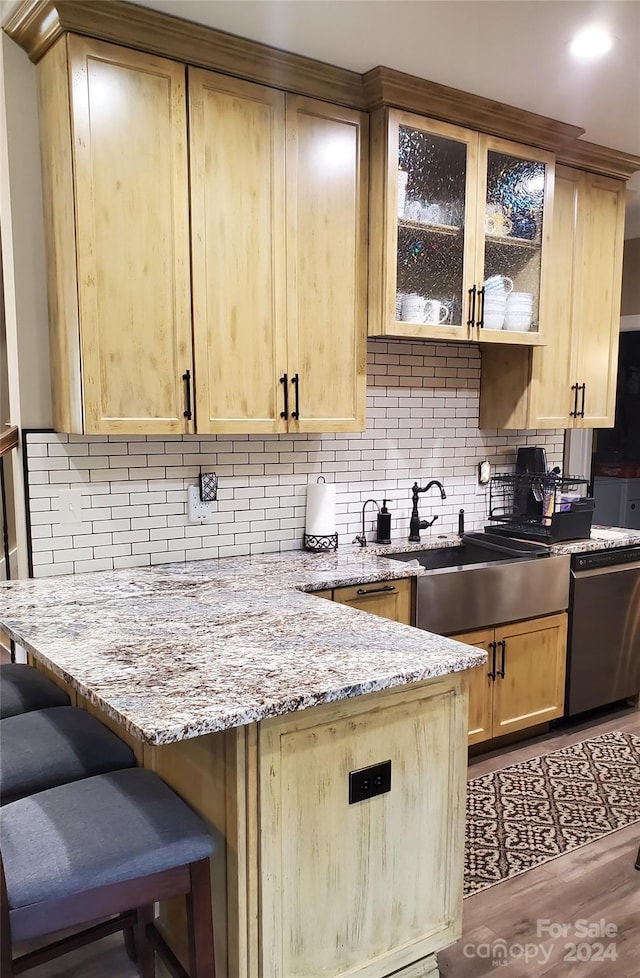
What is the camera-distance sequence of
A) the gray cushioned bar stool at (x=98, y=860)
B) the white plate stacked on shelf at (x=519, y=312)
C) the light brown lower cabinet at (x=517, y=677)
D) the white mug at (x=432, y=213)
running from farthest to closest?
the white plate stacked on shelf at (x=519, y=312), the light brown lower cabinet at (x=517, y=677), the white mug at (x=432, y=213), the gray cushioned bar stool at (x=98, y=860)

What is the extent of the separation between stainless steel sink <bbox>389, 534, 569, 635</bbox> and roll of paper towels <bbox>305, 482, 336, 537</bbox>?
336 millimetres

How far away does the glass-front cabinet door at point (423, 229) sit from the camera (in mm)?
2961

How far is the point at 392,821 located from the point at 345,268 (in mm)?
2070

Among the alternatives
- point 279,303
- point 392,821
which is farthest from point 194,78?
point 392,821

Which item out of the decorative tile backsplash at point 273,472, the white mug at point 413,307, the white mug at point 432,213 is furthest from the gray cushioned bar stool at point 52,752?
the white mug at point 432,213

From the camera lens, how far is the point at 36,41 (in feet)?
7.89

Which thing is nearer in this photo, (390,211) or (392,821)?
(392,821)

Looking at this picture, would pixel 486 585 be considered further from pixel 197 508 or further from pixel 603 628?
pixel 197 508

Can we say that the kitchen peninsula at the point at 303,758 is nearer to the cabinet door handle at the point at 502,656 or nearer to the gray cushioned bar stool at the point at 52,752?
the gray cushioned bar stool at the point at 52,752

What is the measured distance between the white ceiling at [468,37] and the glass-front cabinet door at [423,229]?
0.75ft

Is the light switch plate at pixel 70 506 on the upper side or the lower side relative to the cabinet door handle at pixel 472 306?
lower

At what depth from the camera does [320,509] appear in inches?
128

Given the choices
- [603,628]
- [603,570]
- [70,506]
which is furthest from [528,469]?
[70,506]

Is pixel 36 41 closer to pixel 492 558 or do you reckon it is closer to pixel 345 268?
pixel 345 268
